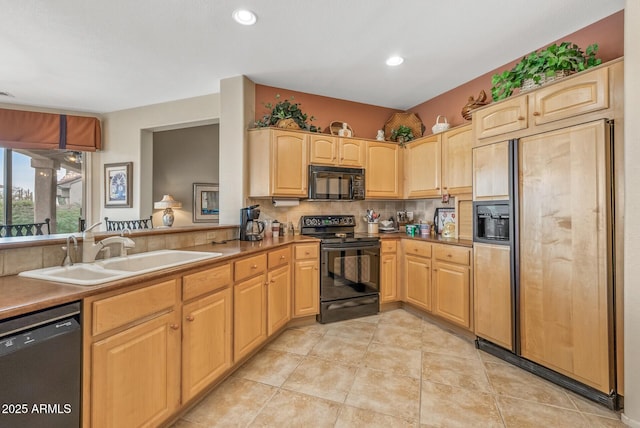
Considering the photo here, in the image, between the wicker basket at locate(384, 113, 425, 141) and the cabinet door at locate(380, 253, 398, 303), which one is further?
the wicker basket at locate(384, 113, 425, 141)

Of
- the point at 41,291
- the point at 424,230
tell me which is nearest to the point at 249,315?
the point at 41,291

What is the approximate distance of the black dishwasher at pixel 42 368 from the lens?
899mm

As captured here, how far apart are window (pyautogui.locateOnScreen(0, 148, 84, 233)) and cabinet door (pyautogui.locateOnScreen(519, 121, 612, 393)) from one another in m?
5.71

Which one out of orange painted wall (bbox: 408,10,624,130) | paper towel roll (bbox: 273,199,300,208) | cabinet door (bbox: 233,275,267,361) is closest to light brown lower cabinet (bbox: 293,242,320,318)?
cabinet door (bbox: 233,275,267,361)

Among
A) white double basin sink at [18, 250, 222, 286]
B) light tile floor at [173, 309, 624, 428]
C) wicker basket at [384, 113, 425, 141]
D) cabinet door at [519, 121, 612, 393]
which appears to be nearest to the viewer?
white double basin sink at [18, 250, 222, 286]

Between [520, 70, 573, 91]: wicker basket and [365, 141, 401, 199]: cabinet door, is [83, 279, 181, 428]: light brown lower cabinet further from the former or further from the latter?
[520, 70, 573, 91]: wicker basket

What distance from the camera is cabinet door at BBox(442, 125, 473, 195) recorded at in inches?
115

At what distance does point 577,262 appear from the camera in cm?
187

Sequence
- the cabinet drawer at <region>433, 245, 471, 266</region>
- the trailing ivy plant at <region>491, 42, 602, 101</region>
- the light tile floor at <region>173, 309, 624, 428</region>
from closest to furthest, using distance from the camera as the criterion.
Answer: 1. the light tile floor at <region>173, 309, 624, 428</region>
2. the trailing ivy plant at <region>491, 42, 602, 101</region>
3. the cabinet drawer at <region>433, 245, 471, 266</region>

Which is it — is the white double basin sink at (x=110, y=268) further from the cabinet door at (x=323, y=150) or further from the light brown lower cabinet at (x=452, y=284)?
the light brown lower cabinet at (x=452, y=284)

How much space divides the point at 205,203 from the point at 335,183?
3.51 m

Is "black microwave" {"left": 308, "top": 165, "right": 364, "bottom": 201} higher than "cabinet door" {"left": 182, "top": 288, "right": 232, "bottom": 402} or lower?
higher

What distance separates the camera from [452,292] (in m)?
2.79

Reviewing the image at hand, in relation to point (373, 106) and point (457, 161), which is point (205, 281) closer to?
point (457, 161)
